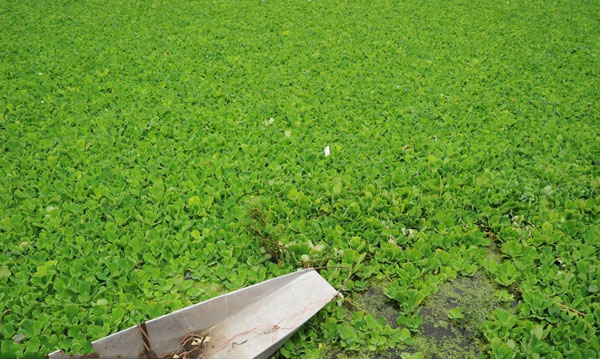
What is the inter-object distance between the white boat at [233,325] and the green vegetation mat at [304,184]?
9cm

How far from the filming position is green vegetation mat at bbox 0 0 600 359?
6.08 feet

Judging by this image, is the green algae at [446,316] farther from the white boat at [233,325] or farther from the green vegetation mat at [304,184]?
the white boat at [233,325]

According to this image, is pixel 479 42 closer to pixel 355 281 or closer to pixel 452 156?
pixel 452 156

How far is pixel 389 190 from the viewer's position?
8.52 ft

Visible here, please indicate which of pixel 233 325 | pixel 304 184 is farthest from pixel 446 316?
pixel 304 184

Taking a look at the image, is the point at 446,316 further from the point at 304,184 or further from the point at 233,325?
the point at 304,184

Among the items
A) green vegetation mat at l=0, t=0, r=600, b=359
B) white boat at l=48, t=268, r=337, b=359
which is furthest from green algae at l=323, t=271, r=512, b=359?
white boat at l=48, t=268, r=337, b=359

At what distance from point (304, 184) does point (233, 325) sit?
1.03 m

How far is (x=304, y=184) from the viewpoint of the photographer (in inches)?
103

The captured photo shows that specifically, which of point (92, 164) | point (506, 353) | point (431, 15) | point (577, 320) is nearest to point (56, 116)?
point (92, 164)

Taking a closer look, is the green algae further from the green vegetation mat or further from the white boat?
the white boat

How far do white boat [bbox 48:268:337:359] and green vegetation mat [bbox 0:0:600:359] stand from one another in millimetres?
89

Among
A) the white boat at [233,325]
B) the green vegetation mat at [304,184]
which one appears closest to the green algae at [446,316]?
the green vegetation mat at [304,184]

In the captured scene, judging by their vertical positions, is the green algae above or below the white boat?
below
